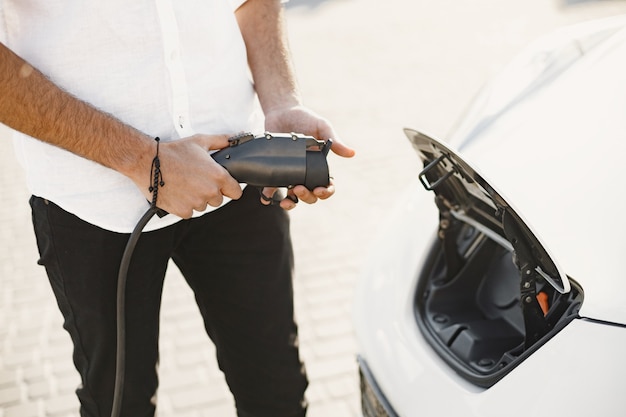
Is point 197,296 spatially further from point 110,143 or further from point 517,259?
point 517,259

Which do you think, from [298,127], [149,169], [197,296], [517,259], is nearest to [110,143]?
[149,169]

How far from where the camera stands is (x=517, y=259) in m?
1.59

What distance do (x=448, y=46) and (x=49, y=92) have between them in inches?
234

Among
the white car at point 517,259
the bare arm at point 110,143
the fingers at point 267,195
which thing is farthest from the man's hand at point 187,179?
the white car at point 517,259

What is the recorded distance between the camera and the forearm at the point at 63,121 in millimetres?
1580

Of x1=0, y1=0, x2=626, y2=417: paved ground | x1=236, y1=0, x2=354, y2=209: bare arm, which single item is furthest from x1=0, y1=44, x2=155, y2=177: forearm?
x1=0, y1=0, x2=626, y2=417: paved ground

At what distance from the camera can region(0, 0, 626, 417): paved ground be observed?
3.18m

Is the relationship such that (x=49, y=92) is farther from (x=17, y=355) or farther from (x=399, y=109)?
(x=399, y=109)

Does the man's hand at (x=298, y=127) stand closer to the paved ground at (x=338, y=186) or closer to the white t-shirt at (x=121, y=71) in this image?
the white t-shirt at (x=121, y=71)

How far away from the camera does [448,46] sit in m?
7.17

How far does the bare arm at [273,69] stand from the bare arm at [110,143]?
1.08 feet

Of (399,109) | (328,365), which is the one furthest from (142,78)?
(399,109)

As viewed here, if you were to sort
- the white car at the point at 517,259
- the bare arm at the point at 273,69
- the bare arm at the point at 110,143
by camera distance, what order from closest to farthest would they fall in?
1. the white car at the point at 517,259
2. the bare arm at the point at 110,143
3. the bare arm at the point at 273,69

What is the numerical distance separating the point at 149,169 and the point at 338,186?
10.3 feet
